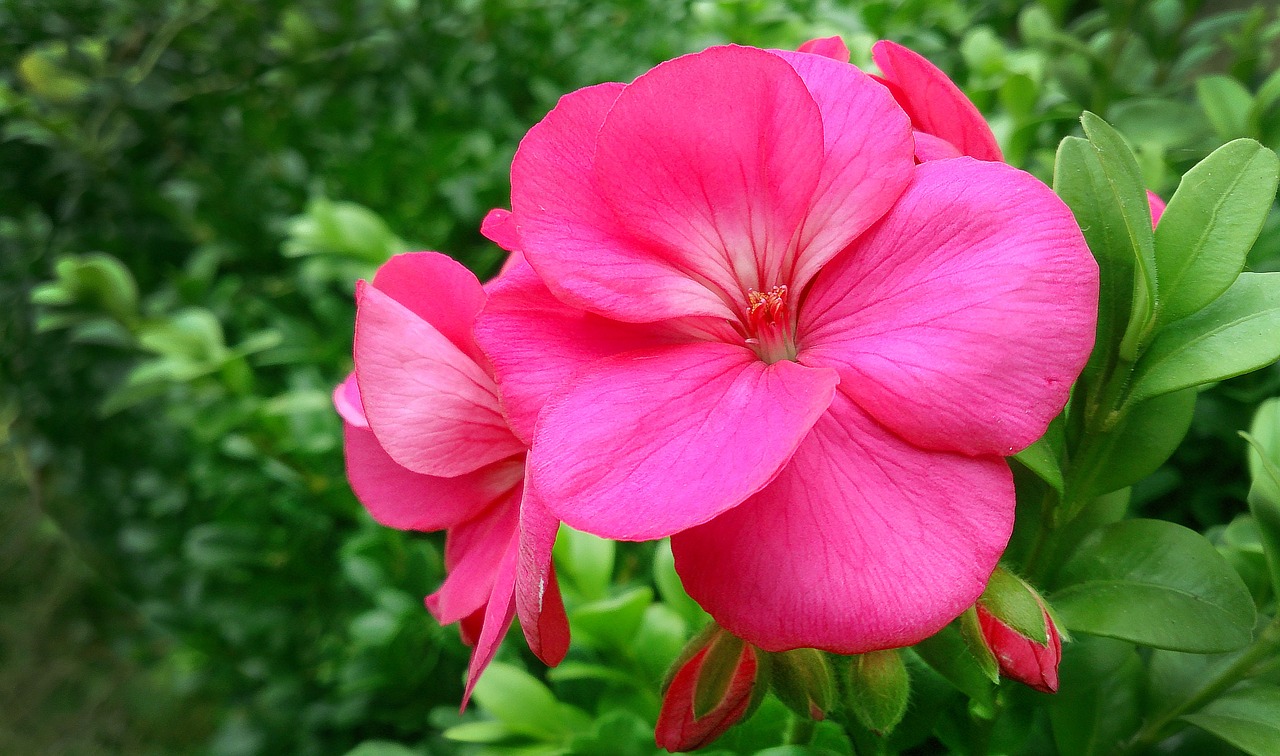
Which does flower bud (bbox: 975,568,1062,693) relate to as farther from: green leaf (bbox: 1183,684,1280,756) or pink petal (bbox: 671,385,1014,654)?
green leaf (bbox: 1183,684,1280,756)

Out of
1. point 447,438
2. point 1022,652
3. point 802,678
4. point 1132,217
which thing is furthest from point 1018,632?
point 447,438

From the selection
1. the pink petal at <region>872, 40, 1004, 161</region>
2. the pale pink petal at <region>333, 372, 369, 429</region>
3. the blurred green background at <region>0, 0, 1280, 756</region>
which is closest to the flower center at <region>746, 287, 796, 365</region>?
the pink petal at <region>872, 40, 1004, 161</region>

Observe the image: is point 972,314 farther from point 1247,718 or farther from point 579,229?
point 1247,718

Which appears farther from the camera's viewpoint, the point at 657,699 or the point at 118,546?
the point at 118,546

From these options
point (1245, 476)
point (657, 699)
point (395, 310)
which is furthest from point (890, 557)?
point (1245, 476)

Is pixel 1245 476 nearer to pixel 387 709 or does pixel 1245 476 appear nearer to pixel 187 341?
pixel 387 709

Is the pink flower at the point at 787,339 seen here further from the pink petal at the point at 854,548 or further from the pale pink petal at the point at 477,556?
the pale pink petal at the point at 477,556
